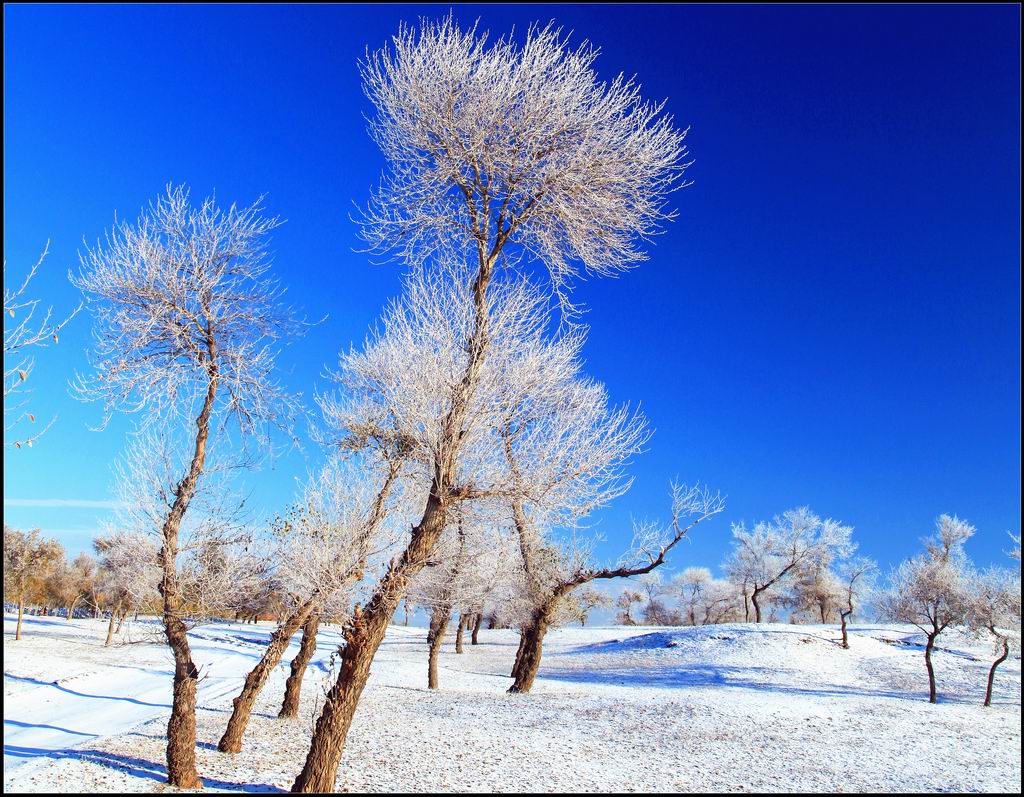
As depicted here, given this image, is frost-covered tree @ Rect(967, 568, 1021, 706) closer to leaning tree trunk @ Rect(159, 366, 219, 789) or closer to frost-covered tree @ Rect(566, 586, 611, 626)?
frost-covered tree @ Rect(566, 586, 611, 626)

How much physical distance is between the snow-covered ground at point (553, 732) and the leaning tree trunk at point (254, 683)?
1.37 feet

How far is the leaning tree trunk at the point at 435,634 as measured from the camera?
23906mm

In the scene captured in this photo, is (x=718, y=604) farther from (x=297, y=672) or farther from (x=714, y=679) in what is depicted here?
(x=297, y=672)

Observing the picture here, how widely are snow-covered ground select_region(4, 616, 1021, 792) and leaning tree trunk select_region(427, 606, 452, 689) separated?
1.33m

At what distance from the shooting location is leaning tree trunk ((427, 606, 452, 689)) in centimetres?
2391

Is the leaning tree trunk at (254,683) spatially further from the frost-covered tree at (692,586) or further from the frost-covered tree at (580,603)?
the frost-covered tree at (692,586)

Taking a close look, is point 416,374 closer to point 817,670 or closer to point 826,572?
point 817,670

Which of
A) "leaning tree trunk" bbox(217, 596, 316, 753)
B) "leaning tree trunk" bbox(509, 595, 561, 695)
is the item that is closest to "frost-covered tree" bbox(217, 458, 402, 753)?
"leaning tree trunk" bbox(217, 596, 316, 753)

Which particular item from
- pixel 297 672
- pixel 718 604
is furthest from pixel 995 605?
pixel 718 604

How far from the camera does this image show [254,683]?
1108 cm

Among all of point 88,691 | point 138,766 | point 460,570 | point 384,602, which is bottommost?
point 88,691

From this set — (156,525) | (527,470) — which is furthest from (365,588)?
(527,470)

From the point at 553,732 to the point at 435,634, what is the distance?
1293 centimetres

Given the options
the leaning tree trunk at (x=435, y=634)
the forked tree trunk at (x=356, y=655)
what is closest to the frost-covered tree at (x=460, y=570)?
the leaning tree trunk at (x=435, y=634)
